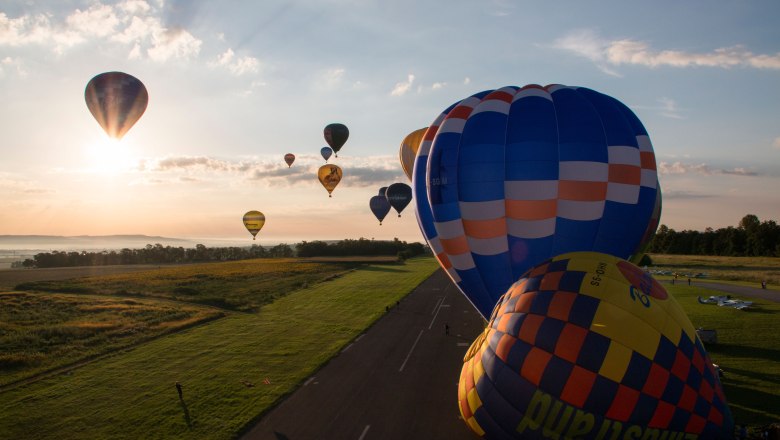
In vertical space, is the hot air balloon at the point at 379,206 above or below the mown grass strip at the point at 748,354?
above

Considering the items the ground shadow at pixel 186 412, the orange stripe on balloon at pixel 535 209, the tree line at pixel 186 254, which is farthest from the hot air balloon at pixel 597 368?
the tree line at pixel 186 254

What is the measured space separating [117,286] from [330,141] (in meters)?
35.3

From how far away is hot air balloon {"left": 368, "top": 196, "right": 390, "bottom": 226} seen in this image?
246 ft

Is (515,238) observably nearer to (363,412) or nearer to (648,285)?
(648,285)

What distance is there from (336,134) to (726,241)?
354ft

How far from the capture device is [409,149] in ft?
126

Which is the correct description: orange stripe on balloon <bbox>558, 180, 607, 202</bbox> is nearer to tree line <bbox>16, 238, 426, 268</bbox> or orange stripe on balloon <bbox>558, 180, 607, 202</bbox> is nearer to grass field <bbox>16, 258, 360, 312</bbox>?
grass field <bbox>16, 258, 360, 312</bbox>

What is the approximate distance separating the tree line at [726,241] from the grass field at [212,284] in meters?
77.0

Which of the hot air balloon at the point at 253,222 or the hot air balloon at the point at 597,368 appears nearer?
the hot air balloon at the point at 597,368

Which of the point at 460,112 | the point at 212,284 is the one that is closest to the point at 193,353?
the point at 460,112

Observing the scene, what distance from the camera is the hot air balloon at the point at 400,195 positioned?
62.0m

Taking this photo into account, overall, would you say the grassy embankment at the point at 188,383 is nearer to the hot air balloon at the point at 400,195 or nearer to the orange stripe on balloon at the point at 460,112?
the orange stripe on balloon at the point at 460,112

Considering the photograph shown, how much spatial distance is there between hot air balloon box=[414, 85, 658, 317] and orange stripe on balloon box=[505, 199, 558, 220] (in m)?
0.04

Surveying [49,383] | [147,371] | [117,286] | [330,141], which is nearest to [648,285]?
[147,371]
